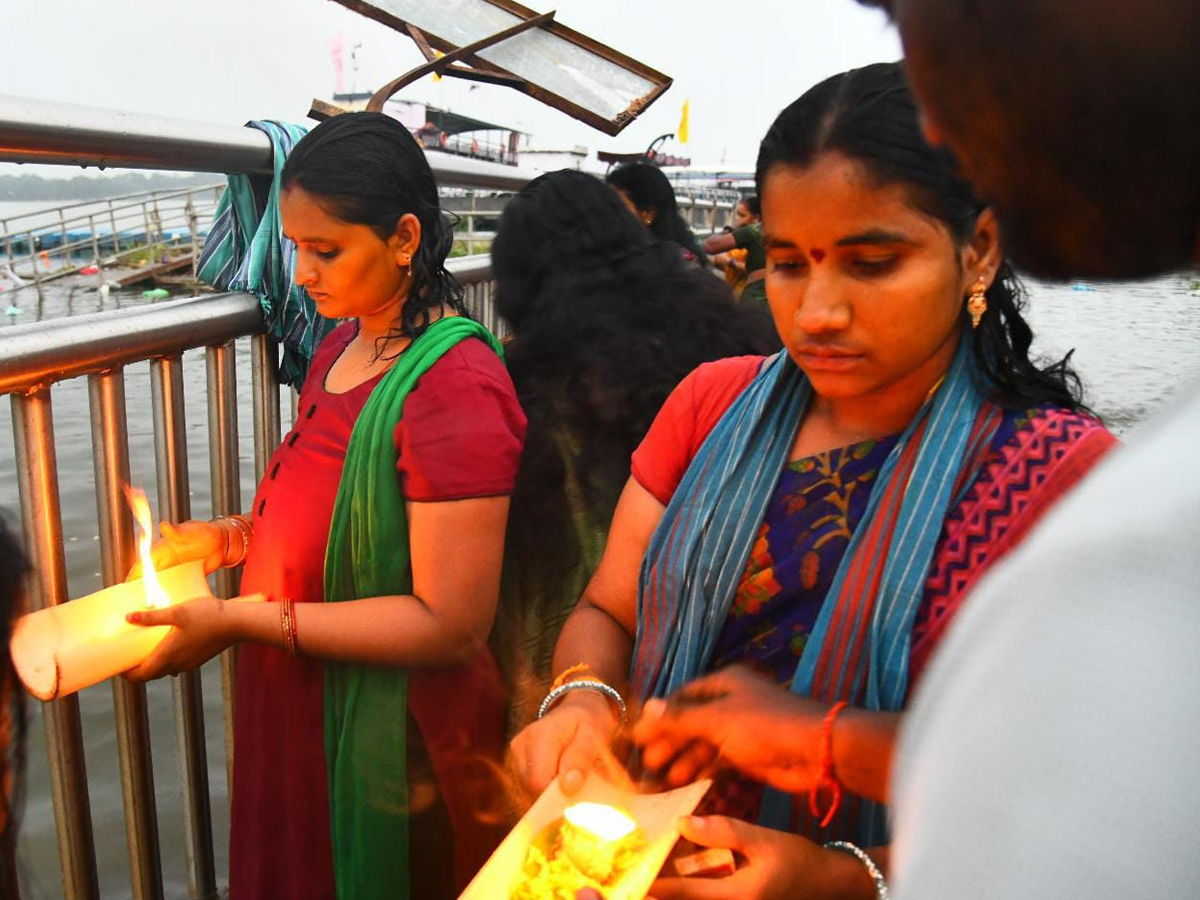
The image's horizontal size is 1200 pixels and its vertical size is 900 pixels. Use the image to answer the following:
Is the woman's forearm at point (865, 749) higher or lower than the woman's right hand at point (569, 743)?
higher

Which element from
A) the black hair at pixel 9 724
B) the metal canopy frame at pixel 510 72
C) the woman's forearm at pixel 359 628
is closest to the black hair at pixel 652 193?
the metal canopy frame at pixel 510 72

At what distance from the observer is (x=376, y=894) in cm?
177

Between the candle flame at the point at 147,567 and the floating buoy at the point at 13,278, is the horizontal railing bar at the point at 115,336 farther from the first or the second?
the floating buoy at the point at 13,278

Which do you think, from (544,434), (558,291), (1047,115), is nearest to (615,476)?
(544,434)

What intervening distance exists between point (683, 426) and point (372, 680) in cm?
74

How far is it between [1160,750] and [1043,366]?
103 centimetres

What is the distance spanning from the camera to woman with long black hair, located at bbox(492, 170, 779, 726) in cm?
210

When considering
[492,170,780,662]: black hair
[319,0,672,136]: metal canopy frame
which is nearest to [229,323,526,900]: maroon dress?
[492,170,780,662]: black hair

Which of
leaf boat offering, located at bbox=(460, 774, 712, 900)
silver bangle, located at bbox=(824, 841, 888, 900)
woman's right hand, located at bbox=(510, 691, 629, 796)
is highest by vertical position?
leaf boat offering, located at bbox=(460, 774, 712, 900)

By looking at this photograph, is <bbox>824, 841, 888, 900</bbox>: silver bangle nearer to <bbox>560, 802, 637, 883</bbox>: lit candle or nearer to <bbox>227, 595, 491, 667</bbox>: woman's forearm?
<bbox>560, 802, 637, 883</bbox>: lit candle

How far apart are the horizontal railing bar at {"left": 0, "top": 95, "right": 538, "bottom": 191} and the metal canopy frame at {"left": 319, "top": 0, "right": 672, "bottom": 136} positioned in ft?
5.26

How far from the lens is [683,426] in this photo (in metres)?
1.50

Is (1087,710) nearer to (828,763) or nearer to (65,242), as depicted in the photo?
(828,763)

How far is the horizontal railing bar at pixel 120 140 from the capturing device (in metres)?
1.27
